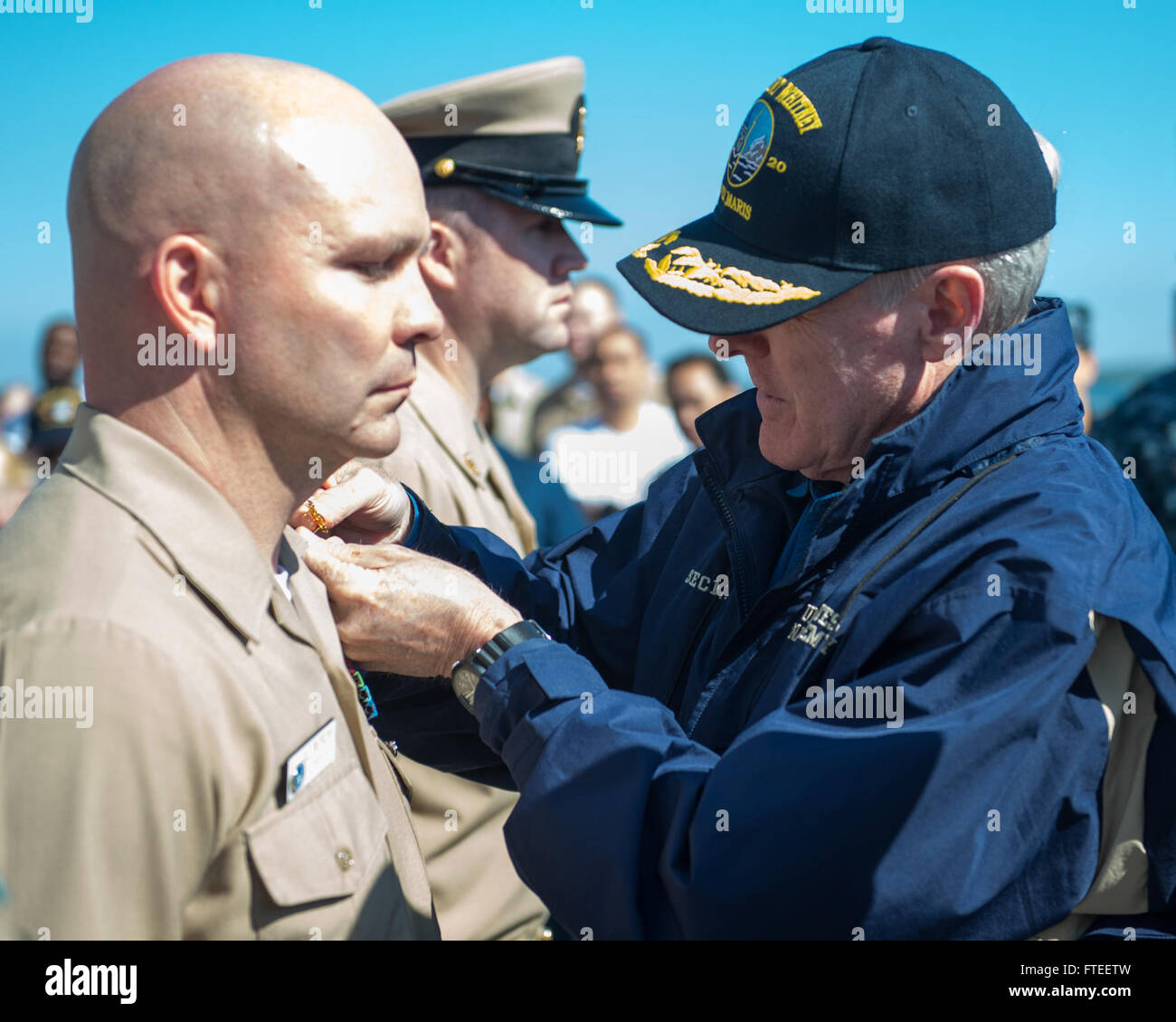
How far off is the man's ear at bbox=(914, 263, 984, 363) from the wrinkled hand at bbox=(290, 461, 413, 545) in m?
1.12

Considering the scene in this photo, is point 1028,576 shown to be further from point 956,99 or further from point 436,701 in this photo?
point 436,701

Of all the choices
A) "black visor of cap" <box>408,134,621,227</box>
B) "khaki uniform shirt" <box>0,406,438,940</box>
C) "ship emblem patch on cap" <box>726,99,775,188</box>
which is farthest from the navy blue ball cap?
"black visor of cap" <box>408,134,621,227</box>

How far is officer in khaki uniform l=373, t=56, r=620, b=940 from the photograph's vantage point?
3.63 metres

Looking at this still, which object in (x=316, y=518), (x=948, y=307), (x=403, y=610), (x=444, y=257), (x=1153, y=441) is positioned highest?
(x=444, y=257)

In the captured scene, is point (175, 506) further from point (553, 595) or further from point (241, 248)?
point (553, 595)

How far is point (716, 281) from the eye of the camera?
214 centimetres

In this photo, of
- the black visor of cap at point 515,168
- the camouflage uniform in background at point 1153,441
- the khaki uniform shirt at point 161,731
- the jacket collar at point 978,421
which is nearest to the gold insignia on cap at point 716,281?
the jacket collar at point 978,421

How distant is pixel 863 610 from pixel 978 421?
39 centimetres

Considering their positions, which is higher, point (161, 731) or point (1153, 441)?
point (1153, 441)

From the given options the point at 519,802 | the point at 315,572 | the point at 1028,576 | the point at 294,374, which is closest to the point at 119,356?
the point at 294,374

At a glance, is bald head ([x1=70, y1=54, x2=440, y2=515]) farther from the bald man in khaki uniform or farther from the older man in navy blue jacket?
the older man in navy blue jacket

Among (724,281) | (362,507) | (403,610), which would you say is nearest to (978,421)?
(724,281)

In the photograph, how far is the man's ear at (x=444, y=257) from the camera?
12.3ft

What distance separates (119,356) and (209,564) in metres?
0.33
